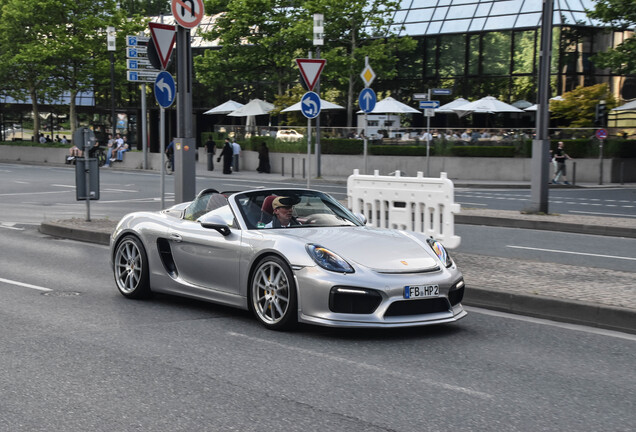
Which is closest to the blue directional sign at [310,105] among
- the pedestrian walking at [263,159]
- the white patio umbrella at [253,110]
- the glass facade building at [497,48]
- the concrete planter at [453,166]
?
the concrete planter at [453,166]

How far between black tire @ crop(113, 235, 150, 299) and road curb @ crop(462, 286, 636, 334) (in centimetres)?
332

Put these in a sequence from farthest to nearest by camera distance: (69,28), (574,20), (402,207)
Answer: (69,28) < (574,20) < (402,207)

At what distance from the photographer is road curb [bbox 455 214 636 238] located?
16.2m

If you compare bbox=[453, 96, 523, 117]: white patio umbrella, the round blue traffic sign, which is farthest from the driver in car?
bbox=[453, 96, 523, 117]: white patio umbrella

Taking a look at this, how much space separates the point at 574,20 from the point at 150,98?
106ft

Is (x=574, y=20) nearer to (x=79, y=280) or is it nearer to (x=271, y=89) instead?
(x=271, y=89)

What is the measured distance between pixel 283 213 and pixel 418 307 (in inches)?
68.1

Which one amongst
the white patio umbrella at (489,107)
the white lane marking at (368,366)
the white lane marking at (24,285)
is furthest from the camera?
the white patio umbrella at (489,107)

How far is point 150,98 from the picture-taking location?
6303 centimetres

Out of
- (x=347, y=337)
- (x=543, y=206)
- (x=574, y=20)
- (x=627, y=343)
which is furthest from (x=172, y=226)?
(x=574, y=20)

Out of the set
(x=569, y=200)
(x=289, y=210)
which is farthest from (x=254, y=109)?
(x=289, y=210)

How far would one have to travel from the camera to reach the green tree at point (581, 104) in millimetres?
36781

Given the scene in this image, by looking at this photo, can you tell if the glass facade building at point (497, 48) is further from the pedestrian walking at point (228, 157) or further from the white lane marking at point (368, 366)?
the white lane marking at point (368, 366)

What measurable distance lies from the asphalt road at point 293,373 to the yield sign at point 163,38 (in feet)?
20.5
